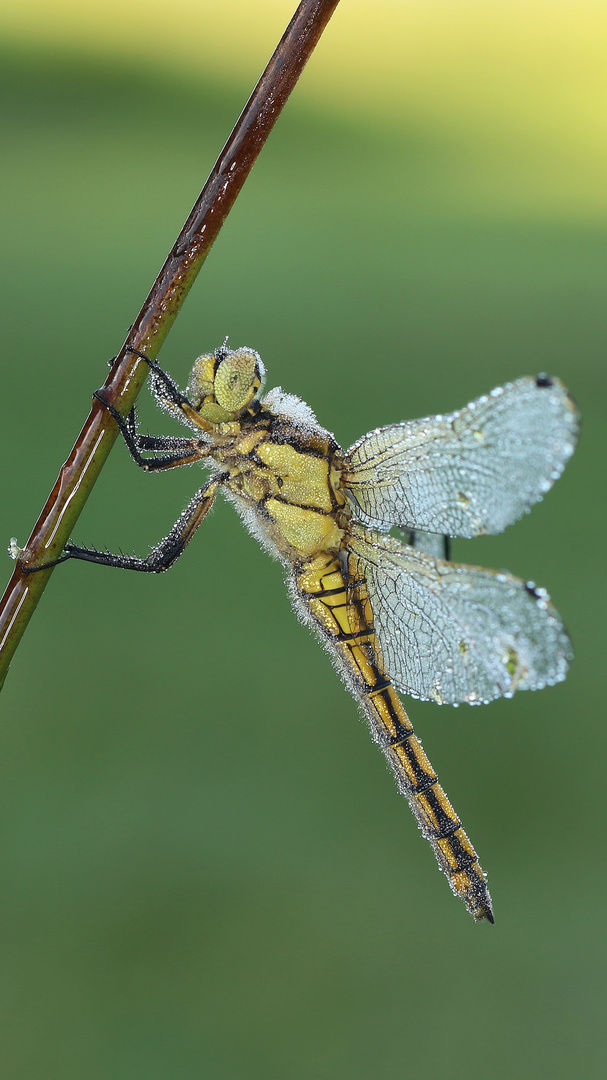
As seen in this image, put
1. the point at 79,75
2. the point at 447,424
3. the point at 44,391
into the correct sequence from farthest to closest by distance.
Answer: the point at 79,75 < the point at 44,391 < the point at 447,424

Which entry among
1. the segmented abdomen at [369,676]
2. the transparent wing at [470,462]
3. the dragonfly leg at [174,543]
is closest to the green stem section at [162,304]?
the dragonfly leg at [174,543]

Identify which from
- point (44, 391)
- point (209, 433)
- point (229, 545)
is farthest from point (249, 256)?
point (209, 433)

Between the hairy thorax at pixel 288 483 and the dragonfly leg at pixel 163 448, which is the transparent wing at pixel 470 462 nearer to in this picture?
the hairy thorax at pixel 288 483

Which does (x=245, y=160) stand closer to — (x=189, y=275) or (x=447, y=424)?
(x=189, y=275)

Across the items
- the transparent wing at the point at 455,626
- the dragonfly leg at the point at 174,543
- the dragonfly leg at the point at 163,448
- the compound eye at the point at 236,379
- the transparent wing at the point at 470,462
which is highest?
the compound eye at the point at 236,379

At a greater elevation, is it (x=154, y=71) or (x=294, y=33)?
(x=154, y=71)

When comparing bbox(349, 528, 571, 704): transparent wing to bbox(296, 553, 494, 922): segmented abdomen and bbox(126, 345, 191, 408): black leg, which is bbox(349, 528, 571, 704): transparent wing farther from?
bbox(126, 345, 191, 408): black leg

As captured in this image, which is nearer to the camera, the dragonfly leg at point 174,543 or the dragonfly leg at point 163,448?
the dragonfly leg at point 163,448
